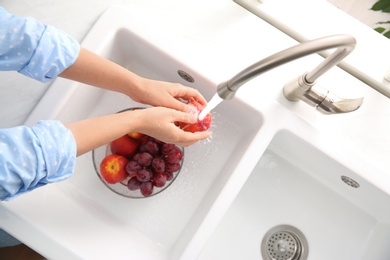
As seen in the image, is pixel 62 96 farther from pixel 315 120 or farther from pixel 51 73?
pixel 315 120

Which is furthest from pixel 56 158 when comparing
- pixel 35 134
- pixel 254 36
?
pixel 254 36

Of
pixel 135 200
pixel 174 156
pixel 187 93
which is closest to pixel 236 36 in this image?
pixel 187 93

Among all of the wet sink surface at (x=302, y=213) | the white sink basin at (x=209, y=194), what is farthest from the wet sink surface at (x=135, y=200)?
the wet sink surface at (x=302, y=213)

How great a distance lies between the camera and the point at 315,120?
2.85 feet

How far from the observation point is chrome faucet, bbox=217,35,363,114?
0.55 m

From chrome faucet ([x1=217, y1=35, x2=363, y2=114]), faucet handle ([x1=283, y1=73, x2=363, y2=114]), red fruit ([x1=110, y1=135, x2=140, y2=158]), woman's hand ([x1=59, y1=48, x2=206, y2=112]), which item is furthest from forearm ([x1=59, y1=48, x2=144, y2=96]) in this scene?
faucet handle ([x1=283, y1=73, x2=363, y2=114])

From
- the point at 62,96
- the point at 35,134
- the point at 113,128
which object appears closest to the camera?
the point at 35,134

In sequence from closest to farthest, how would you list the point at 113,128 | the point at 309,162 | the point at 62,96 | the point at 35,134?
the point at 35,134 < the point at 113,128 < the point at 62,96 < the point at 309,162

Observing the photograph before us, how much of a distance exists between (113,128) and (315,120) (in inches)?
17.0

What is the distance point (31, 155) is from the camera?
0.60 m

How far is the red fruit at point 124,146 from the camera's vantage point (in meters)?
0.85

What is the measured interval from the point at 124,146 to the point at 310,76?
0.40m

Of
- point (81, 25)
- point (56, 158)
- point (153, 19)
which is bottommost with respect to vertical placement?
point (56, 158)

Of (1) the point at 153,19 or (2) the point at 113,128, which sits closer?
(2) the point at 113,128
